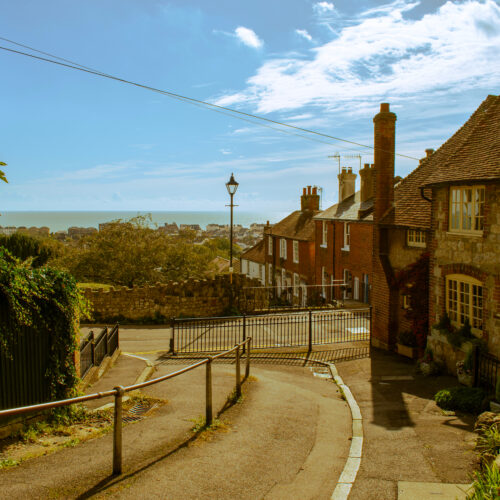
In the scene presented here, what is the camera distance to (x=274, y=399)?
8.87 meters

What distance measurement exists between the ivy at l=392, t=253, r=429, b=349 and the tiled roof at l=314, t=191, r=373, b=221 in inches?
386

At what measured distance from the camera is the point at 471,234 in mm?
12164

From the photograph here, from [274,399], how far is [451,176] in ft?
26.9

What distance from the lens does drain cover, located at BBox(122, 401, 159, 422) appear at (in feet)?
25.0

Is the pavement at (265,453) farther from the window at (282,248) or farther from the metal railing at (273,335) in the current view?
the window at (282,248)

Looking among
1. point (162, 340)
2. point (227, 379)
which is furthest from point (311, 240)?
point (227, 379)

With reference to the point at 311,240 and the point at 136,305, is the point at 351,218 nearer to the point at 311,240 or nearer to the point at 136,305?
the point at 311,240

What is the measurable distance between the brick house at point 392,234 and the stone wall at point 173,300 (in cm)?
993

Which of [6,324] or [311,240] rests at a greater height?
[311,240]

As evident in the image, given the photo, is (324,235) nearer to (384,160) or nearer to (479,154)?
(384,160)

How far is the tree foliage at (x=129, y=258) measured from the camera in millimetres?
30828

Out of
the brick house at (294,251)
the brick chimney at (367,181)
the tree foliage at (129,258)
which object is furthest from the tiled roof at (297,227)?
the tree foliage at (129,258)

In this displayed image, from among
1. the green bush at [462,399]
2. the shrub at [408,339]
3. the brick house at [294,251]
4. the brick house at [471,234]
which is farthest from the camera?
the brick house at [294,251]

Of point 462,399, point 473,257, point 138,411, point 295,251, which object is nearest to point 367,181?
point 295,251
